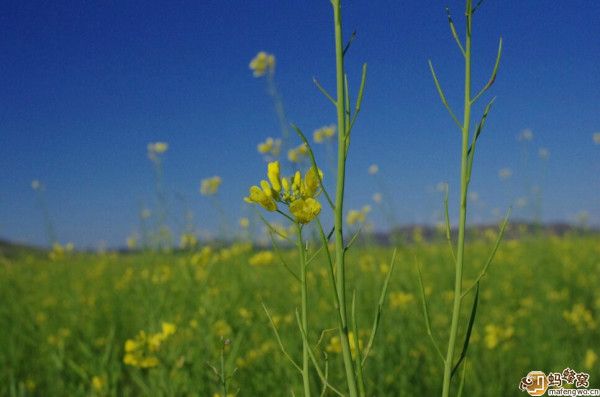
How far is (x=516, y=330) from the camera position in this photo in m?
3.25

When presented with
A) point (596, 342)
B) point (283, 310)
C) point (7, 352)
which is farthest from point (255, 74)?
point (596, 342)

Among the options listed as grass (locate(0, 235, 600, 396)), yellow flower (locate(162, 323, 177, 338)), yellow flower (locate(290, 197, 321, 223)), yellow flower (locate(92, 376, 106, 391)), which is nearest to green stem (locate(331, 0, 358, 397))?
yellow flower (locate(290, 197, 321, 223))

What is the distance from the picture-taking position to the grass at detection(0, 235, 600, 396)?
2.00 m

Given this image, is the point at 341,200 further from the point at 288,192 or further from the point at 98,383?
the point at 98,383

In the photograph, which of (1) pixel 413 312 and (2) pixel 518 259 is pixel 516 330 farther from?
(2) pixel 518 259

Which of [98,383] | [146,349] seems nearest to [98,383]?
[98,383]

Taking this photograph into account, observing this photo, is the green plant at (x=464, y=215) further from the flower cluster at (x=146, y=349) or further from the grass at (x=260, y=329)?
the flower cluster at (x=146, y=349)

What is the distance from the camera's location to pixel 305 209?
78cm

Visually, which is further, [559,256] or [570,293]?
[559,256]

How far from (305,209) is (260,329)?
6.90ft

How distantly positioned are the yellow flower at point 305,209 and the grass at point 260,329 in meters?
0.16

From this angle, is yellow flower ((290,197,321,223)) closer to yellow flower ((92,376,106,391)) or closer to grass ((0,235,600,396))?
grass ((0,235,600,396))

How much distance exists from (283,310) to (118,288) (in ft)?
6.36

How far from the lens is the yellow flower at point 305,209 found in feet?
2.52
